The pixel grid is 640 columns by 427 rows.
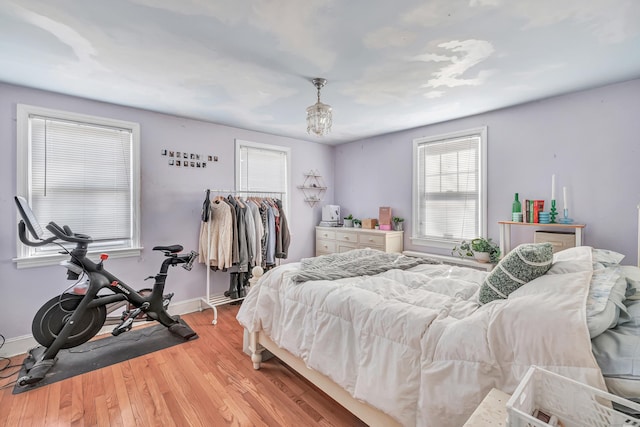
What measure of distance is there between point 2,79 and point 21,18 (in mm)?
1267

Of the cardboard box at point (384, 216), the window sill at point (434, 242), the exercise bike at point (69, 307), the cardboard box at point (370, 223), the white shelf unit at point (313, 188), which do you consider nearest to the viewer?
the exercise bike at point (69, 307)

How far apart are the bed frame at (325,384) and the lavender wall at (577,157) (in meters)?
2.56

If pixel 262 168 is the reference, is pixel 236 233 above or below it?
below

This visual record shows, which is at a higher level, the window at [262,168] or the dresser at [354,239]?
the window at [262,168]

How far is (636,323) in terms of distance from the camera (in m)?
1.01

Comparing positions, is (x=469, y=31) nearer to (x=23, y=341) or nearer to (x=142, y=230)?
(x=142, y=230)

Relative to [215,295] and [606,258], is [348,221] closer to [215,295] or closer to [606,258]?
[215,295]

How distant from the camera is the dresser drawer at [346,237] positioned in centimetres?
421

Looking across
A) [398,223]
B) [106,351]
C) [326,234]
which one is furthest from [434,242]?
[106,351]

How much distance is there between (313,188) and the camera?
4.82 m

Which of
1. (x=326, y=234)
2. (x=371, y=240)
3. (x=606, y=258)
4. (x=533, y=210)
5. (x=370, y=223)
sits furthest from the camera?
(x=326, y=234)

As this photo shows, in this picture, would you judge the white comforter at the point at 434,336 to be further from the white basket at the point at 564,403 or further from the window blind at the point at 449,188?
the window blind at the point at 449,188

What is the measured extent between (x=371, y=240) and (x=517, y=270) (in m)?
2.67

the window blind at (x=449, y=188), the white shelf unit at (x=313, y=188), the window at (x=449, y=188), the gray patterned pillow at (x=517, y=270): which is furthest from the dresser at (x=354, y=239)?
the gray patterned pillow at (x=517, y=270)
